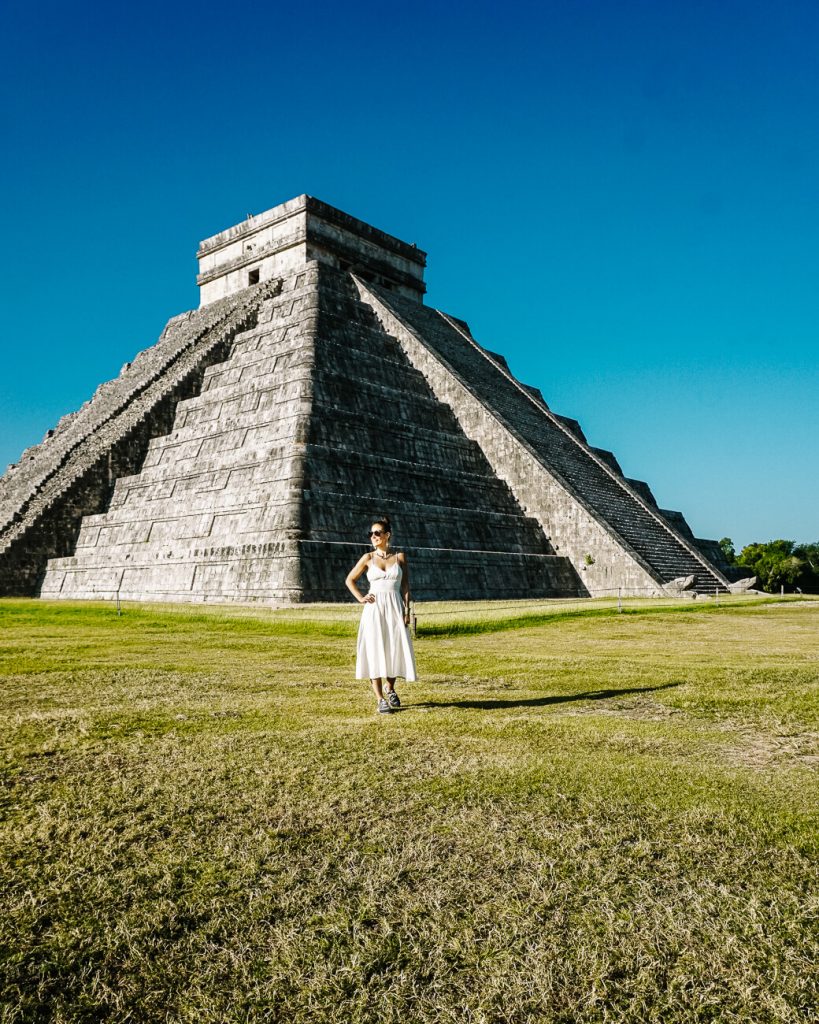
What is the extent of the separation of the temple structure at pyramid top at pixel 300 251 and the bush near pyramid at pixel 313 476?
0.18 m

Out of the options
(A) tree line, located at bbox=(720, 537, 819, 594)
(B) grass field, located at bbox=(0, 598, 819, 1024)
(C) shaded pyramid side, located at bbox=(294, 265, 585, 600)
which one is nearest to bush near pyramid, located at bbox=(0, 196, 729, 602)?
(C) shaded pyramid side, located at bbox=(294, 265, 585, 600)

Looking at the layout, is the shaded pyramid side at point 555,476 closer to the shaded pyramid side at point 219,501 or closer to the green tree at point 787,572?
the shaded pyramid side at point 219,501

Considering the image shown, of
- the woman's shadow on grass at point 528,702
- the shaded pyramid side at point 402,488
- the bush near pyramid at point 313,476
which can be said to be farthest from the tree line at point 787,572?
the woman's shadow on grass at point 528,702

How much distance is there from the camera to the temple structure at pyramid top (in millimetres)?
33625

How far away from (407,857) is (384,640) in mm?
3259

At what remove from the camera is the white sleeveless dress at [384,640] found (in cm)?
630

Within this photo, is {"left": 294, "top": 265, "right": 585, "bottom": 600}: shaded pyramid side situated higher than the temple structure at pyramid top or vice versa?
the temple structure at pyramid top

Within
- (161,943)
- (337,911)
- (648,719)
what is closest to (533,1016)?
(337,911)

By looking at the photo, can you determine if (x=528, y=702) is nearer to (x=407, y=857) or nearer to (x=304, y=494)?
(x=407, y=857)

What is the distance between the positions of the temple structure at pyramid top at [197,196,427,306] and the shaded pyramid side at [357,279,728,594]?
9.69ft

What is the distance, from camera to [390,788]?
157 inches

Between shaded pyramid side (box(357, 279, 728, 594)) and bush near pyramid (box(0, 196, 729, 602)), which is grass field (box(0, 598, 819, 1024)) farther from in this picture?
shaded pyramid side (box(357, 279, 728, 594))

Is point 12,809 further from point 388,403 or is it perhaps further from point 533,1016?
point 388,403

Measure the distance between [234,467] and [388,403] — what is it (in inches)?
246
